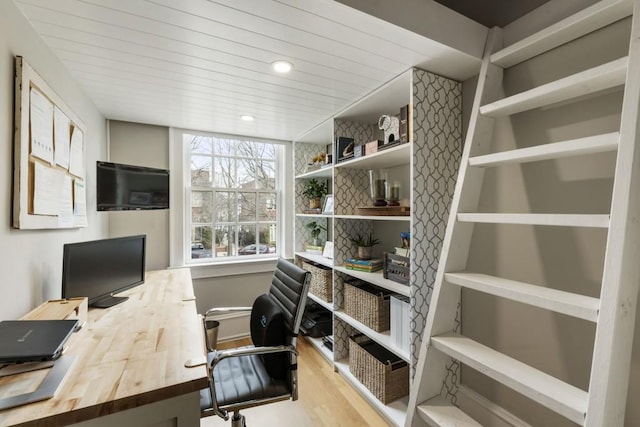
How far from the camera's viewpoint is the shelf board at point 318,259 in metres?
2.50

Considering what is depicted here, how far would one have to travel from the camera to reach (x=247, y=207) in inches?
121

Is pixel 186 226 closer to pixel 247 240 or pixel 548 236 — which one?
pixel 247 240

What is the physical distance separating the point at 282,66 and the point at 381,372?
1950 mm

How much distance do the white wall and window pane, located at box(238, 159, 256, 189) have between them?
A: 1482mm

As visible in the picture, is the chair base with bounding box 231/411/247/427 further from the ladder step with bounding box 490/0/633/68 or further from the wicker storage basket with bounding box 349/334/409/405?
the ladder step with bounding box 490/0/633/68

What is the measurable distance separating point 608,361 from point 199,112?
2.59 meters

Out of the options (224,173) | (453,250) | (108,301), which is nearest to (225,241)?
(224,173)

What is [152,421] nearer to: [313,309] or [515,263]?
[515,263]

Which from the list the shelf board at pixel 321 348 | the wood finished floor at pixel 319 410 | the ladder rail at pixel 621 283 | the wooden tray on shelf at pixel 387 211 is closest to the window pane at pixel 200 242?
the shelf board at pixel 321 348

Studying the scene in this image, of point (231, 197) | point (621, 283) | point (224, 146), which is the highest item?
point (224, 146)

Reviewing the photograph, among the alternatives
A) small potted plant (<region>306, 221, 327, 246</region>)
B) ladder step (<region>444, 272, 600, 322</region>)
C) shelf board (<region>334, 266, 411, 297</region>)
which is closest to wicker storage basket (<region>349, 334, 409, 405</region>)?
shelf board (<region>334, 266, 411, 297</region>)

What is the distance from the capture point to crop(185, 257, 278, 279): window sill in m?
2.73

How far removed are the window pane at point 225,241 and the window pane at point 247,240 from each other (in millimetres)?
69

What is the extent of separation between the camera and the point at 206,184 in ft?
9.46
